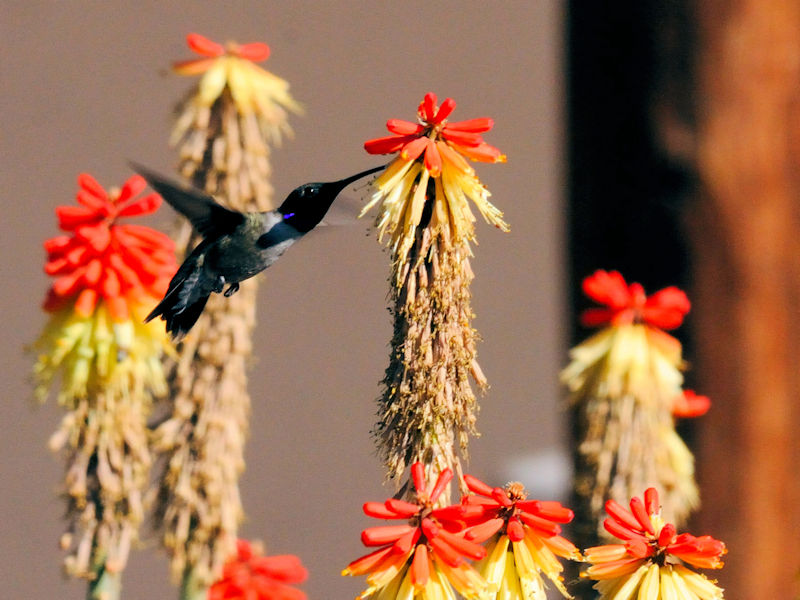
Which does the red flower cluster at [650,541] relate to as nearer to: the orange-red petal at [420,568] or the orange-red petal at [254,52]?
the orange-red petal at [420,568]

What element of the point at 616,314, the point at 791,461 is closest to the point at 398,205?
the point at 616,314

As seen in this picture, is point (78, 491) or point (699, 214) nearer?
point (699, 214)

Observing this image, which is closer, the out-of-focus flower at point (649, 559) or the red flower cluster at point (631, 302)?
the out-of-focus flower at point (649, 559)

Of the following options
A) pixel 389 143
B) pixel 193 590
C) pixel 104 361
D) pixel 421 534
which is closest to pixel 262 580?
pixel 193 590

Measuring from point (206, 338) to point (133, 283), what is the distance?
0.58 ft

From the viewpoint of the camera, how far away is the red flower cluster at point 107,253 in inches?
77.1

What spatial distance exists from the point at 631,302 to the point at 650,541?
2.06 feet

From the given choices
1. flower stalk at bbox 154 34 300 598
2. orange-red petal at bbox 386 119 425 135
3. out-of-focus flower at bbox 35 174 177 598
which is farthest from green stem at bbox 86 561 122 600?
orange-red petal at bbox 386 119 425 135

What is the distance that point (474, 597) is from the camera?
135 cm

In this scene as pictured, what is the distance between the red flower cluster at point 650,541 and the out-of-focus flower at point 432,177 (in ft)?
1.31

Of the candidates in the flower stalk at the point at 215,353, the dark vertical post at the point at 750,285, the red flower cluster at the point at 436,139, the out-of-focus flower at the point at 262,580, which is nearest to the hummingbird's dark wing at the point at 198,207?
the flower stalk at the point at 215,353

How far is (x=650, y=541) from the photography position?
1359 mm

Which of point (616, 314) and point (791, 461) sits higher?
point (616, 314)

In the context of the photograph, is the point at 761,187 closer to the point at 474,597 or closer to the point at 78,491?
the point at 474,597
